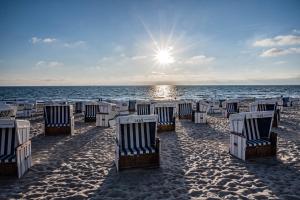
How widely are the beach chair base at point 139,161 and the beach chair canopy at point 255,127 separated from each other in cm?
272

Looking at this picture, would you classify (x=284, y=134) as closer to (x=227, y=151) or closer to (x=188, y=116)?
(x=227, y=151)

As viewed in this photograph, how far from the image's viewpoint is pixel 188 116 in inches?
668

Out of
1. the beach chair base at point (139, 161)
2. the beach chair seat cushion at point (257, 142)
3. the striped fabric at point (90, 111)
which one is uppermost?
the striped fabric at point (90, 111)

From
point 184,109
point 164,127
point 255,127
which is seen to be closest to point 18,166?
point 255,127

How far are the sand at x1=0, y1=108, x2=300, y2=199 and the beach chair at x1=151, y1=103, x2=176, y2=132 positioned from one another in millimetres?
2484

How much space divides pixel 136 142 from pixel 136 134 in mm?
226

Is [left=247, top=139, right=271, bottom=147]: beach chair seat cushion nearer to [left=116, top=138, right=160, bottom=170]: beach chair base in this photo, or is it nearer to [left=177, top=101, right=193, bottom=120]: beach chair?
[left=116, top=138, right=160, bottom=170]: beach chair base

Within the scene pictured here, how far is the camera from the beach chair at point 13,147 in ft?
20.0

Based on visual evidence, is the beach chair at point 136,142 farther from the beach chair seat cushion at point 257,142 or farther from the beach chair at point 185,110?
the beach chair at point 185,110

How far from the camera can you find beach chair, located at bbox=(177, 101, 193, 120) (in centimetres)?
1694

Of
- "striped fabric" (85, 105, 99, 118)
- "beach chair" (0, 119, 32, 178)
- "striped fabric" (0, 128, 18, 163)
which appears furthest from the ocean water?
"striped fabric" (0, 128, 18, 163)

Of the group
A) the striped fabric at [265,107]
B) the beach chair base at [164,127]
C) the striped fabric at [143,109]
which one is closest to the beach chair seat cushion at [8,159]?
the beach chair base at [164,127]

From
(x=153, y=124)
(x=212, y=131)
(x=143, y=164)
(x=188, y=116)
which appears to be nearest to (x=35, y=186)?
(x=143, y=164)

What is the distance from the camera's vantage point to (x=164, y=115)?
12516mm
